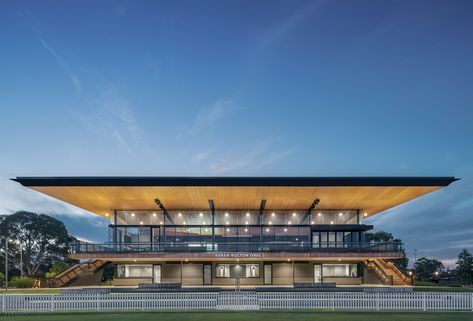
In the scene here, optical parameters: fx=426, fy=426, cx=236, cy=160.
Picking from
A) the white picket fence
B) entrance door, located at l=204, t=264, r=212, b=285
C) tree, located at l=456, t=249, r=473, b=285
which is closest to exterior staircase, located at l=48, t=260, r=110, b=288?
entrance door, located at l=204, t=264, r=212, b=285

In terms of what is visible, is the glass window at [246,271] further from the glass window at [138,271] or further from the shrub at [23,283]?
the shrub at [23,283]

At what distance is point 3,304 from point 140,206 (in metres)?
25.0

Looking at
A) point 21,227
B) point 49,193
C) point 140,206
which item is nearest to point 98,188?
point 49,193

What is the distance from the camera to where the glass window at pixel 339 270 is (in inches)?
1753

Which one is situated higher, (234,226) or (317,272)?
(234,226)

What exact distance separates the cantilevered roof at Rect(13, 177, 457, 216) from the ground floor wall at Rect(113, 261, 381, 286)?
6.31m

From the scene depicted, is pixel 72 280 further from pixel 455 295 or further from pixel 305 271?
pixel 455 295

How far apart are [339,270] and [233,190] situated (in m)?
15.9

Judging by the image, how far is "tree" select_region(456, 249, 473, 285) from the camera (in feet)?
191

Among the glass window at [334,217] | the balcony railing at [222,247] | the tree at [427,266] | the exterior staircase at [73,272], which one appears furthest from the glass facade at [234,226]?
the tree at [427,266]

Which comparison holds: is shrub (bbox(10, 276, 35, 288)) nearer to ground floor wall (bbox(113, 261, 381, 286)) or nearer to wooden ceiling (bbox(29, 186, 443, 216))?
wooden ceiling (bbox(29, 186, 443, 216))

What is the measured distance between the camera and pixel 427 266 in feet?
303

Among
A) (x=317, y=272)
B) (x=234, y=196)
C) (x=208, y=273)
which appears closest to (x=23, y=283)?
(x=208, y=273)

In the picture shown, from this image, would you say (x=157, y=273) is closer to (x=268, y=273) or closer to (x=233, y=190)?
(x=268, y=273)
